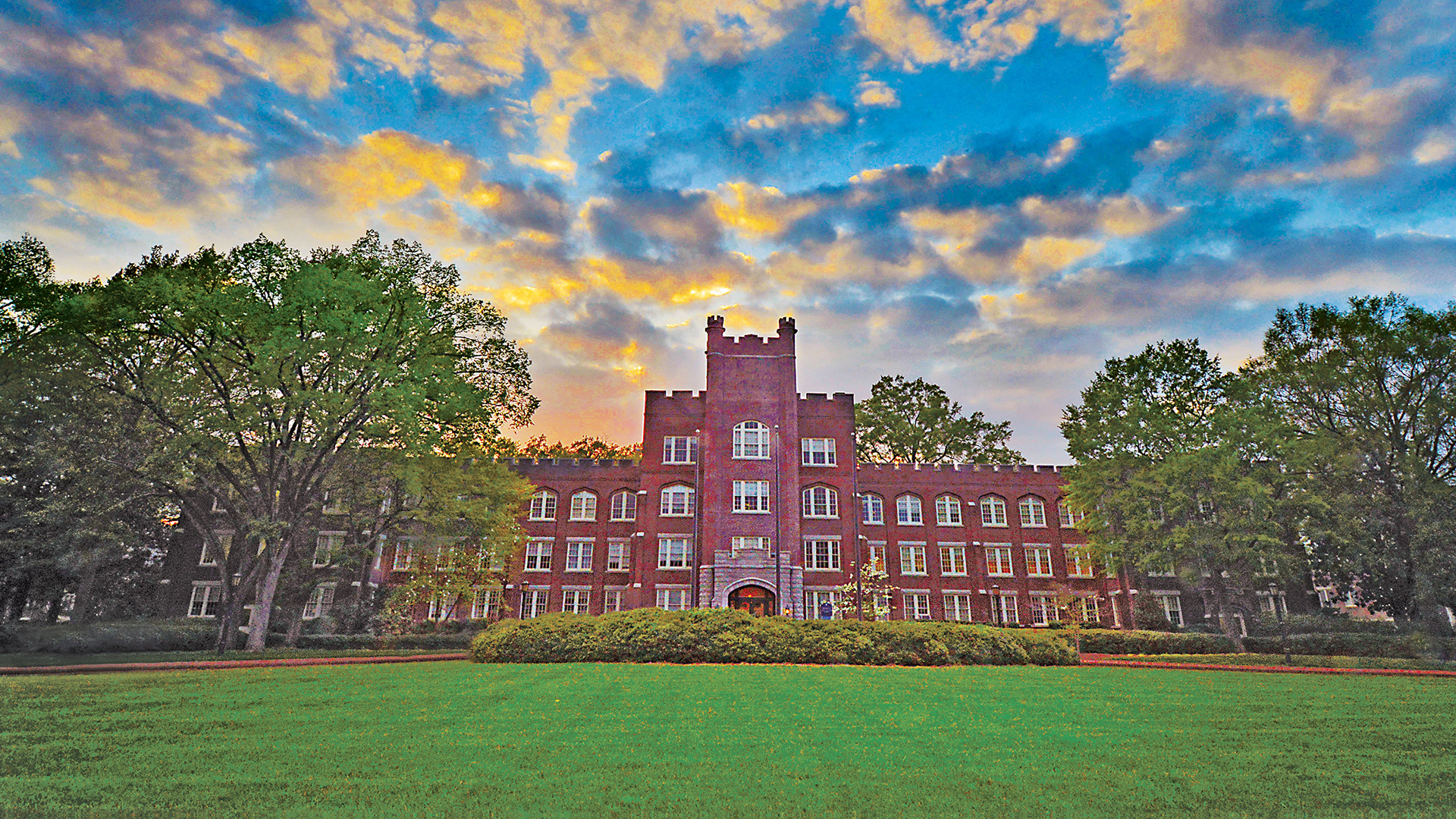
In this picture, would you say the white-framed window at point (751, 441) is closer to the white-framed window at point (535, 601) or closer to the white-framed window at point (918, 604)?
the white-framed window at point (918, 604)

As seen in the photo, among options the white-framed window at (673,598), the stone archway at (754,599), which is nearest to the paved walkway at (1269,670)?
the stone archway at (754,599)

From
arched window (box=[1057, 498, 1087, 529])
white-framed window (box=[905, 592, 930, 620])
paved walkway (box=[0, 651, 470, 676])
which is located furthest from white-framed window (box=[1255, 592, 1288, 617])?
paved walkway (box=[0, 651, 470, 676])

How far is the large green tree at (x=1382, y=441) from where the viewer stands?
26.4 m

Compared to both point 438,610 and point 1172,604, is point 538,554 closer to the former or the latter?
point 438,610

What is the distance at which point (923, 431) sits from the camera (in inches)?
2094

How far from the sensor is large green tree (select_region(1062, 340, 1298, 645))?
27.7 m

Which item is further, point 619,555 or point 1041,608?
point 619,555

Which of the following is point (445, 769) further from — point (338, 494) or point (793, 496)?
point (793, 496)

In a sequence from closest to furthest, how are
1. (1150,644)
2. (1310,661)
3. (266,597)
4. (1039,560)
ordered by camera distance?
(266,597) → (1310,661) → (1150,644) → (1039,560)

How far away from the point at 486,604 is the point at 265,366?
844 inches

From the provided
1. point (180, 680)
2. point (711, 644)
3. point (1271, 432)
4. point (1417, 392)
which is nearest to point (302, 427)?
point (180, 680)

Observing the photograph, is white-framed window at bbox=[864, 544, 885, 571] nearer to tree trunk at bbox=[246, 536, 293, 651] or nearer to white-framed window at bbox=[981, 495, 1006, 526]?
white-framed window at bbox=[981, 495, 1006, 526]

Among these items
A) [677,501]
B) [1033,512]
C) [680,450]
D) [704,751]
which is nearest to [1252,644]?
[1033,512]

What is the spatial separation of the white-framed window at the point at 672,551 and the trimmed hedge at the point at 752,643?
1824 cm
